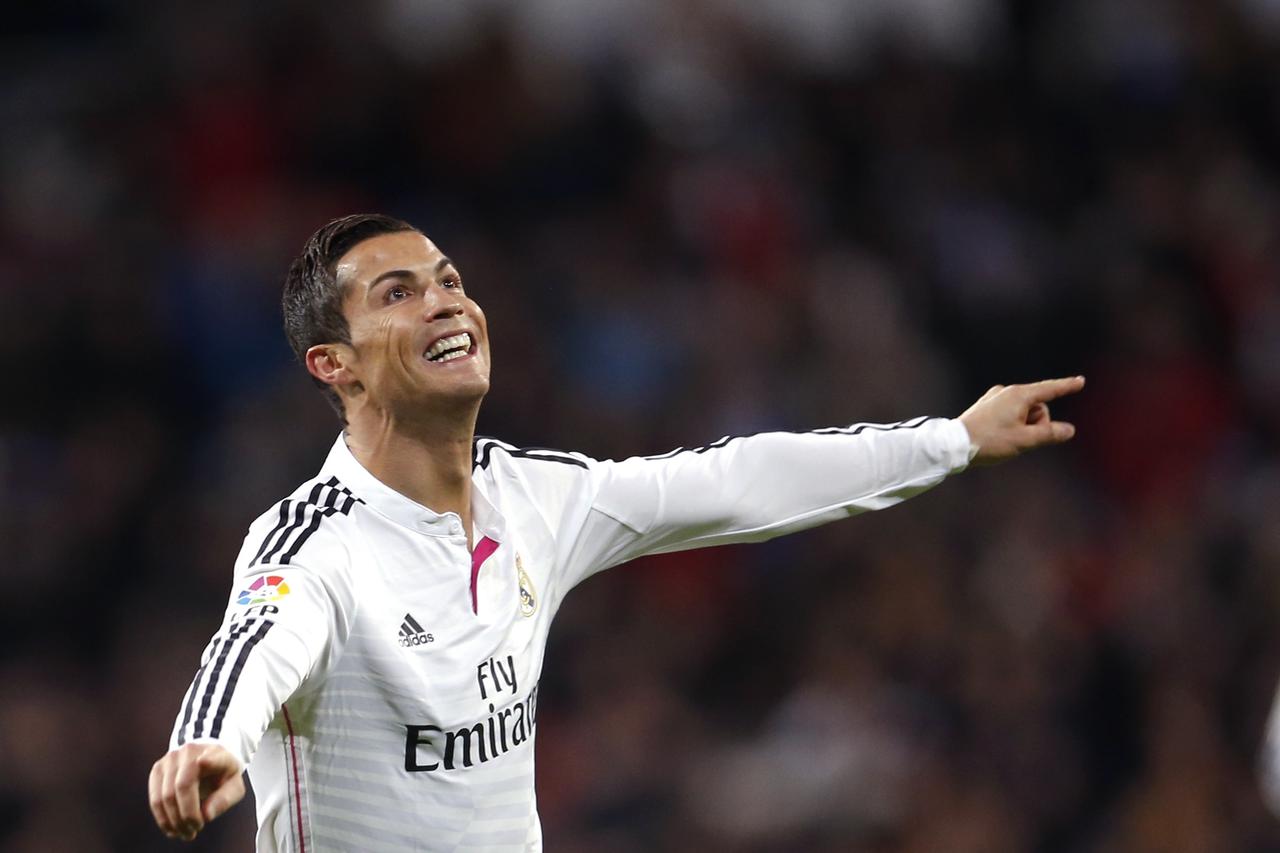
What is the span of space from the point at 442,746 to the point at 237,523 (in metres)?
4.59

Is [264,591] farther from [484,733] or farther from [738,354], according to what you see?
[738,354]

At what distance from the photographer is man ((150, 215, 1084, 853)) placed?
3.79m

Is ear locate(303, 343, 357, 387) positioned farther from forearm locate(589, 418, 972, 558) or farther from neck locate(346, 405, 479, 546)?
forearm locate(589, 418, 972, 558)

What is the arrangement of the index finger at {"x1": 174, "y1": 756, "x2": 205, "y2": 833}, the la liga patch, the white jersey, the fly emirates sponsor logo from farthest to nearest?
1. the fly emirates sponsor logo
2. the white jersey
3. the la liga patch
4. the index finger at {"x1": 174, "y1": 756, "x2": 205, "y2": 833}

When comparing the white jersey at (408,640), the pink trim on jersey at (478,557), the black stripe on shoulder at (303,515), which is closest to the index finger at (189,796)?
the white jersey at (408,640)

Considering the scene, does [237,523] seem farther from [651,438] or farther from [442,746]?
[442,746]

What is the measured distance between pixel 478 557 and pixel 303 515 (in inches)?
16.3

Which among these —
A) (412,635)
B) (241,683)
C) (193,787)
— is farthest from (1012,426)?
(193,787)

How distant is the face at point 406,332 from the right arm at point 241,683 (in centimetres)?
53

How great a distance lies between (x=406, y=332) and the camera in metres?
4.06

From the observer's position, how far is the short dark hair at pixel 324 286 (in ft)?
13.6

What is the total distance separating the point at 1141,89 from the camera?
1080 centimetres

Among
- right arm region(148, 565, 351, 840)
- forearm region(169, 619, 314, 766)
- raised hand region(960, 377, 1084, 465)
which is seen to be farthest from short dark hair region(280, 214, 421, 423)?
raised hand region(960, 377, 1084, 465)

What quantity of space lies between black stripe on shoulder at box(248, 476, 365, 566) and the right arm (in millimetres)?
64
